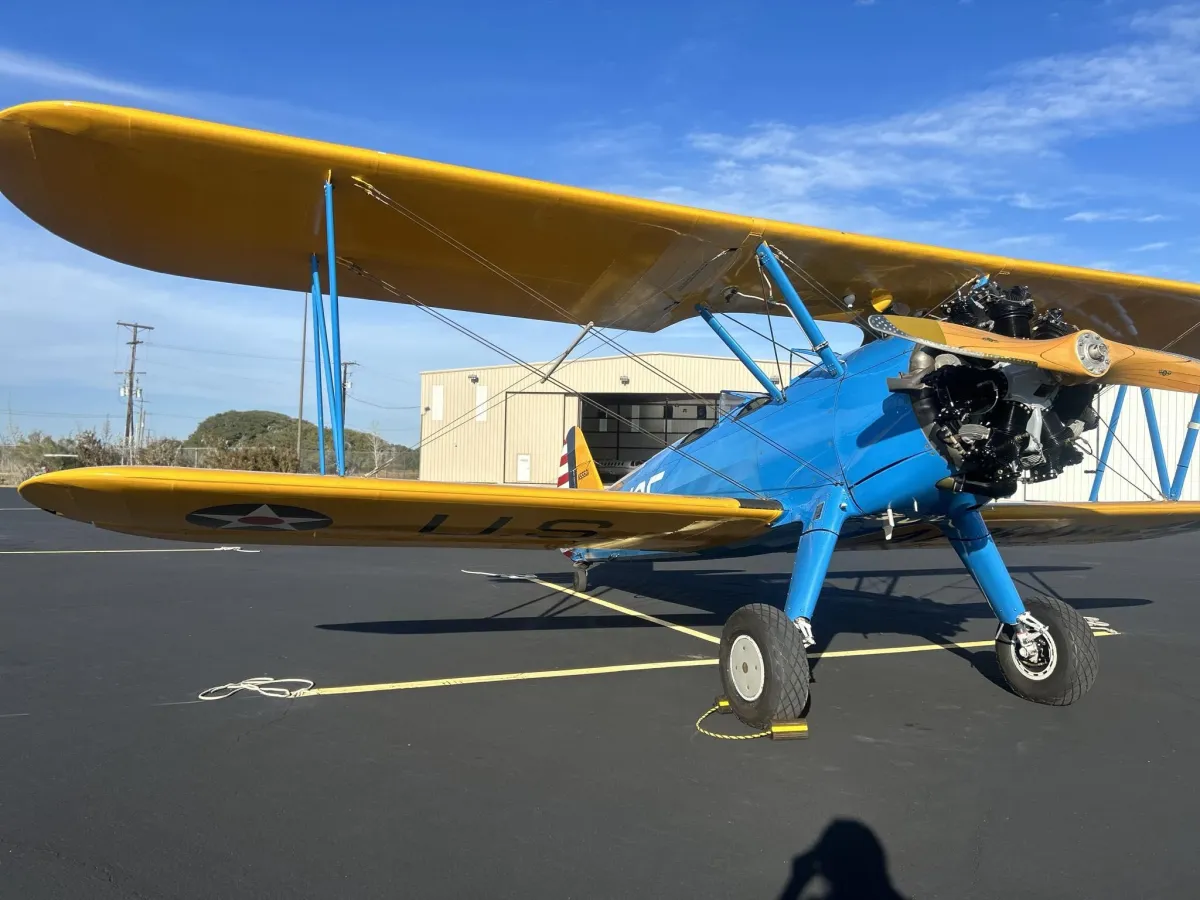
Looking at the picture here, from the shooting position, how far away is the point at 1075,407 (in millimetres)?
4484

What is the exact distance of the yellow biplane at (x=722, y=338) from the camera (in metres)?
4.08

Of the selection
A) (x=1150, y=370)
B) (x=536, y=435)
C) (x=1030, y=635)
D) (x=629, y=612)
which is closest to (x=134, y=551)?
(x=629, y=612)

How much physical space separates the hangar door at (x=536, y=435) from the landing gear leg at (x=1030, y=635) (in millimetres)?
27453

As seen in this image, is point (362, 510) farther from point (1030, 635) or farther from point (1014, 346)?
point (1030, 635)

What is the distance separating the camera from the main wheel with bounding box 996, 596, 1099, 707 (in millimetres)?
4730

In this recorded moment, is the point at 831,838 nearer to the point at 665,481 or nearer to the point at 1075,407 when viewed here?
the point at 1075,407

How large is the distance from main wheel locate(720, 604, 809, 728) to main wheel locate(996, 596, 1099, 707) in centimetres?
173

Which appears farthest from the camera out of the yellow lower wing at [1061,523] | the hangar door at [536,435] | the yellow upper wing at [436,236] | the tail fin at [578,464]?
the hangar door at [536,435]

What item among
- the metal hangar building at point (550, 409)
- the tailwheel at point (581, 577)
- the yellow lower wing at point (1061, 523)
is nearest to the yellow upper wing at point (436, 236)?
the yellow lower wing at point (1061, 523)

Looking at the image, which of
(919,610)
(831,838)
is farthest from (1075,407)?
(919,610)

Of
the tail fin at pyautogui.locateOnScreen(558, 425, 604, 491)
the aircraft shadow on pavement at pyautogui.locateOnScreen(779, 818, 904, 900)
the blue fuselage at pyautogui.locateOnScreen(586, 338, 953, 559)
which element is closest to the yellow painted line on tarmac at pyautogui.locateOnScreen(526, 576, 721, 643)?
the tail fin at pyautogui.locateOnScreen(558, 425, 604, 491)

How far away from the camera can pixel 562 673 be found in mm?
5441

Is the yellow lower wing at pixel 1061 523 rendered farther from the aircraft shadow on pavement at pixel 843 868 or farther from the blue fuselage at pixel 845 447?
the aircraft shadow on pavement at pixel 843 868

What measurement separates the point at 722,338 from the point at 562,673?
2741mm
